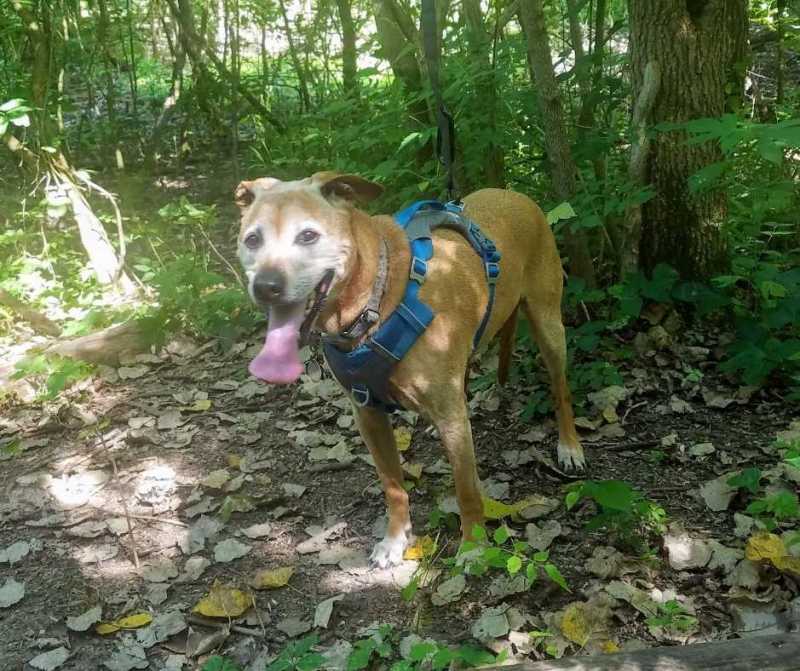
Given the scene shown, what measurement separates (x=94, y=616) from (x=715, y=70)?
15.1 feet

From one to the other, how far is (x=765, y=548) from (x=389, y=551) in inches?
61.7

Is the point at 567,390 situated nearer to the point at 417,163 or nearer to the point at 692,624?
the point at 692,624

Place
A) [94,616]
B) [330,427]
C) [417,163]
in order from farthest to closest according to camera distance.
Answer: [417,163] < [330,427] < [94,616]

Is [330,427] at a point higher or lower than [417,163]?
lower

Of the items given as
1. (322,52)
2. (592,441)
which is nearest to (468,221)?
(592,441)

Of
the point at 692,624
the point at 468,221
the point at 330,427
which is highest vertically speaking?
the point at 468,221

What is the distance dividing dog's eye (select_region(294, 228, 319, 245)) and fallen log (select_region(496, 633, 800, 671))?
1587 mm

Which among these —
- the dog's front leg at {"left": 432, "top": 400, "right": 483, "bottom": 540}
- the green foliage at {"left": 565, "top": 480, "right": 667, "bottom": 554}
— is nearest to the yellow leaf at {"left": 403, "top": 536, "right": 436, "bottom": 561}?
the dog's front leg at {"left": 432, "top": 400, "right": 483, "bottom": 540}

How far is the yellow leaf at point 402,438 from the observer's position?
→ 430 centimetres

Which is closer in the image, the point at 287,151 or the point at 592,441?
the point at 592,441

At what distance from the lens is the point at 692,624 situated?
272cm

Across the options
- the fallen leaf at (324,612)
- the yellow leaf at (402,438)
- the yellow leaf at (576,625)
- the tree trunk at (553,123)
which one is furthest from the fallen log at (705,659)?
the tree trunk at (553,123)

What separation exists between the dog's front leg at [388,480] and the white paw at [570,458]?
967 mm

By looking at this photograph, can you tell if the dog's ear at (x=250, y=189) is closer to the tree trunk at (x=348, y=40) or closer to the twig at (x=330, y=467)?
the twig at (x=330, y=467)
